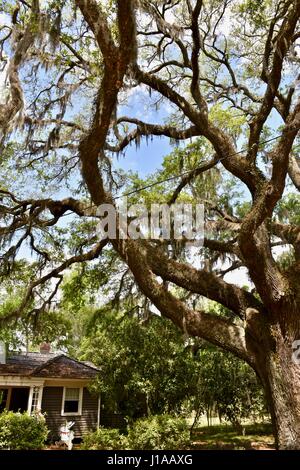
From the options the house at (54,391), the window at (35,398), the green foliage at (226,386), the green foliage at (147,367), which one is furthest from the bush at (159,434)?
the window at (35,398)

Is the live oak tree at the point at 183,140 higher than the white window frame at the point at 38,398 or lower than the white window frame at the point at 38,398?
higher

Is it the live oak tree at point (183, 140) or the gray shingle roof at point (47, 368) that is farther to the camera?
the gray shingle roof at point (47, 368)

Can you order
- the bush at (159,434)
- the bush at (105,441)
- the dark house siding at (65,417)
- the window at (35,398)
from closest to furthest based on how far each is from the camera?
the bush at (159,434) < the bush at (105,441) < the window at (35,398) < the dark house siding at (65,417)

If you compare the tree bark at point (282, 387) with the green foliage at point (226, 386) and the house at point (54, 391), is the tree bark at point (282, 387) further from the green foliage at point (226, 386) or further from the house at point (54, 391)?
the house at point (54, 391)

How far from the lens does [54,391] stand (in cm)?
1513

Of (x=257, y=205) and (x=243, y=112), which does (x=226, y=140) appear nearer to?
(x=257, y=205)

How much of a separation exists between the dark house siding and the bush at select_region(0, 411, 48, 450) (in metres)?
2.96

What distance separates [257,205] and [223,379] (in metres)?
10.1

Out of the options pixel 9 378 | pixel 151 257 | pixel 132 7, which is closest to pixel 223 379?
pixel 9 378

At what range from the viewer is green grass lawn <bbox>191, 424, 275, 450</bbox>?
469 inches

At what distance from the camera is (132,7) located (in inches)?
183

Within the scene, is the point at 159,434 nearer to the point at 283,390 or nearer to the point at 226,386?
the point at 283,390

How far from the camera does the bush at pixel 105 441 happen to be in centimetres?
981

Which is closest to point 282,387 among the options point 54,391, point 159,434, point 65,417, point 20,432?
point 159,434
